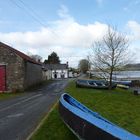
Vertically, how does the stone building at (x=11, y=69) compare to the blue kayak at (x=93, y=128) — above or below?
above

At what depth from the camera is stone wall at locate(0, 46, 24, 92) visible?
36.0 m

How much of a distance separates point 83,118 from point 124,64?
30.5 m

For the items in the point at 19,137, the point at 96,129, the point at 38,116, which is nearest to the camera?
the point at 96,129

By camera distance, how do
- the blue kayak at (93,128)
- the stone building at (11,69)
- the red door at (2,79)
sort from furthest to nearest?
1. the stone building at (11,69)
2. the red door at (2,79)
3. the blue kayak at (93,128)

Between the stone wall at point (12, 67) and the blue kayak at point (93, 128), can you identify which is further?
the stone wall at point (12, 67)

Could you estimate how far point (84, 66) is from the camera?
460 ft

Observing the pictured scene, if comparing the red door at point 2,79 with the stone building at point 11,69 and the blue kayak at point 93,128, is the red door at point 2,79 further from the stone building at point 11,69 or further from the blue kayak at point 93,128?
Answer: the blue kayak at point 93,128

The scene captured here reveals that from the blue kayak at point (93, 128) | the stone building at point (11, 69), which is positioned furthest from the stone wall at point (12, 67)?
the blue kayak at point (93, 128)

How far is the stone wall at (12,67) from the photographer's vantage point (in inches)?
1416

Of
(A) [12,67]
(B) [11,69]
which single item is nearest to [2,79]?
(B) [11,69]

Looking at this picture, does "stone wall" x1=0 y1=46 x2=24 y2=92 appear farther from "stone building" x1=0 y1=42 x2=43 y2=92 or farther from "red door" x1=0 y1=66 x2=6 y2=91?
"red door" x1=0 y1=66 x2=6 y2=91

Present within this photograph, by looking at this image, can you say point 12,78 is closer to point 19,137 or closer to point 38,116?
point 38,116

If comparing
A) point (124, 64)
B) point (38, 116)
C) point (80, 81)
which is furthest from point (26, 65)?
point (38, 116)

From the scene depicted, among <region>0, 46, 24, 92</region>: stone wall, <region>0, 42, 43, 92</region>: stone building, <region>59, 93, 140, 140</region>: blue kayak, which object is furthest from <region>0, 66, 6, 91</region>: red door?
<region>59, 93, 140, 140</region>: blue kayak
